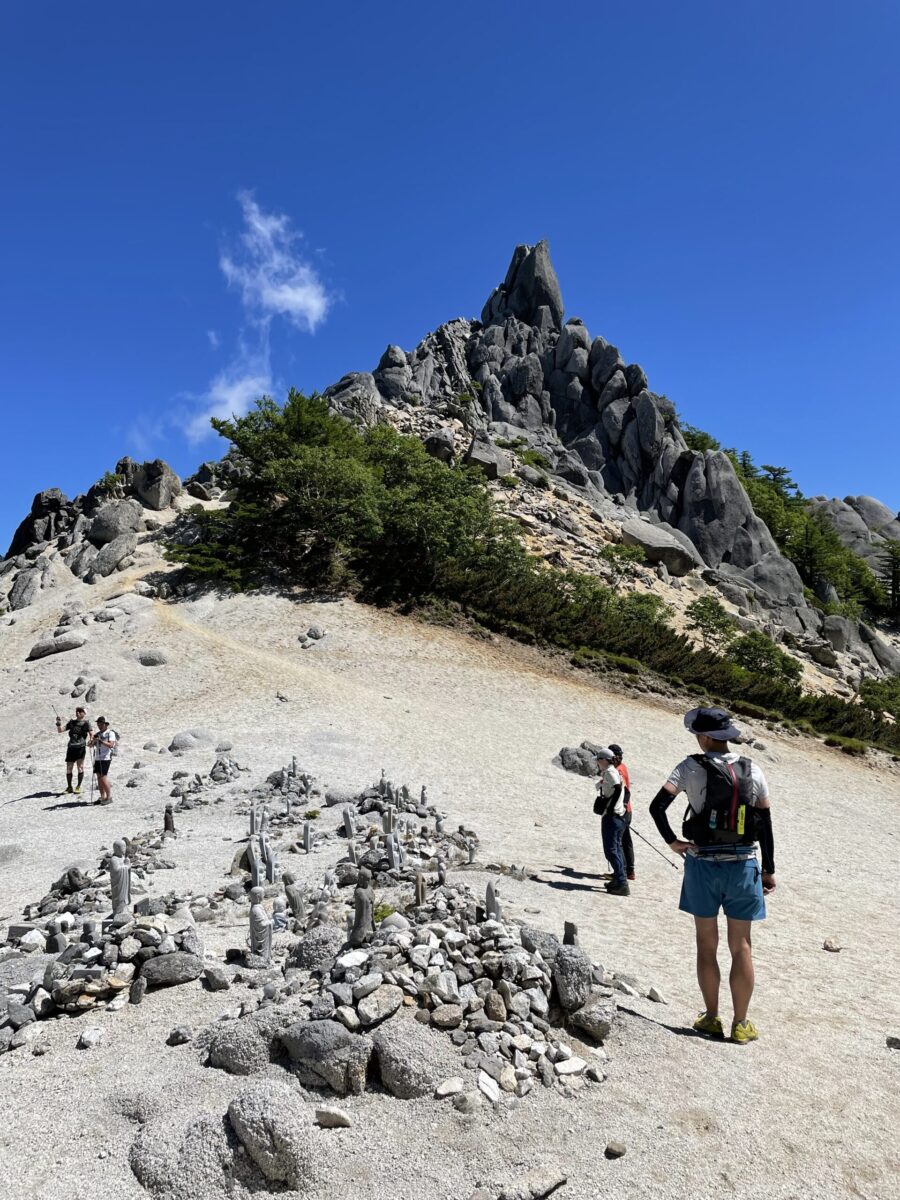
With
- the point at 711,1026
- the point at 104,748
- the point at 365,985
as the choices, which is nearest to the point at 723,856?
the point at 711,1026

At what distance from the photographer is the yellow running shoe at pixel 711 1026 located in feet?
16.5

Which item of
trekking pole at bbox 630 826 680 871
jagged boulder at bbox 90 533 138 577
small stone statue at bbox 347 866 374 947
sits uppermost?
jagged boulder at bbox 90 533 138 577

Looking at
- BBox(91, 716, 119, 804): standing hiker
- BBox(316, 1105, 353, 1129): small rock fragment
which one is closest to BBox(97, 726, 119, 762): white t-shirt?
BBox(91, 716, 119, 804): standing hiker

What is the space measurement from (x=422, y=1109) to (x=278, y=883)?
456 centimetres

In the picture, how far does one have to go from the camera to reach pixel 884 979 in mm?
6996

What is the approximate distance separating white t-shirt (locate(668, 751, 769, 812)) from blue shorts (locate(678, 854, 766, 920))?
0.43 m

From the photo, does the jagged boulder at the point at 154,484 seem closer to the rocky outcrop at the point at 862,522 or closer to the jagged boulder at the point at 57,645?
the jagged boulder at the point at 57,645

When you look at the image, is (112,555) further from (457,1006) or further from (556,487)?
(556,487)

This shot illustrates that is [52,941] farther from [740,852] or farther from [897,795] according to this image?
[897,795]

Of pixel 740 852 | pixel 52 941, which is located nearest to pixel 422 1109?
pixel 740 852

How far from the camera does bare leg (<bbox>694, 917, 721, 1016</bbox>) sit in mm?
5070

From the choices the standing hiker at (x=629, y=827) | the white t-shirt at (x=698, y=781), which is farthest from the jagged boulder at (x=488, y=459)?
the white t-shirt at (x=698, y=781)

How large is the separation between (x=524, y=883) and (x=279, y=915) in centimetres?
351

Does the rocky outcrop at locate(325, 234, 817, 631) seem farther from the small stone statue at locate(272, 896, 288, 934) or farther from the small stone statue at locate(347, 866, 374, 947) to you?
the small stone statue at locate(347, 866, 374, 947)
